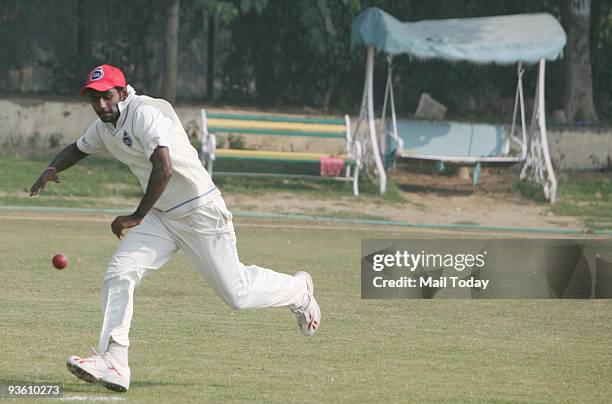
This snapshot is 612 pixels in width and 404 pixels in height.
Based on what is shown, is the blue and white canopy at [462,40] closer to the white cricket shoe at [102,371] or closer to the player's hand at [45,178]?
the player's hand at [45,178]

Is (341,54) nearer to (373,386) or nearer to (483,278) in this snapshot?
(483,278)

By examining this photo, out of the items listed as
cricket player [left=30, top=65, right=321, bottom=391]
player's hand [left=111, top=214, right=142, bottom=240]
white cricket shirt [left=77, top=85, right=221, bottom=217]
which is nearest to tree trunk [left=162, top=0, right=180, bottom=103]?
cricket player [left=30, top=65, right=321, bottom=391]

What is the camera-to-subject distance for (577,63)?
71.5 feet

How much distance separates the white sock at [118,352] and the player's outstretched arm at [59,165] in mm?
1304

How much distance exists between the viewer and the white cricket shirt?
270 inches

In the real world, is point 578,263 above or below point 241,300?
below

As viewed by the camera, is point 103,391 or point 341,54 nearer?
point 103,391

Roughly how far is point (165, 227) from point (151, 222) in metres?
0.09

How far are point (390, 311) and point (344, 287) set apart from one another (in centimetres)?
124

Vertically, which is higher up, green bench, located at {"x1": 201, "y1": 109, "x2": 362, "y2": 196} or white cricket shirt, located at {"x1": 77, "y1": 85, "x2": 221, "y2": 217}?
white cricket shirt, located at {"x1": 77, "y1": 85, "x2": 221, "y2": 217}

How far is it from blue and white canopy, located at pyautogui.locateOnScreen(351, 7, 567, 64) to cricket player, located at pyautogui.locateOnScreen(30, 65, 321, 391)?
11.7 m

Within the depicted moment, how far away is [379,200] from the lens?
18.2 m

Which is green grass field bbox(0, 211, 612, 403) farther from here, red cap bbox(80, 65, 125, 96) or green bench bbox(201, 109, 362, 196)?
green bench bbox(201, 109, 362, 196)

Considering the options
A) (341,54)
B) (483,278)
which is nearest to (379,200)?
(341,54)
